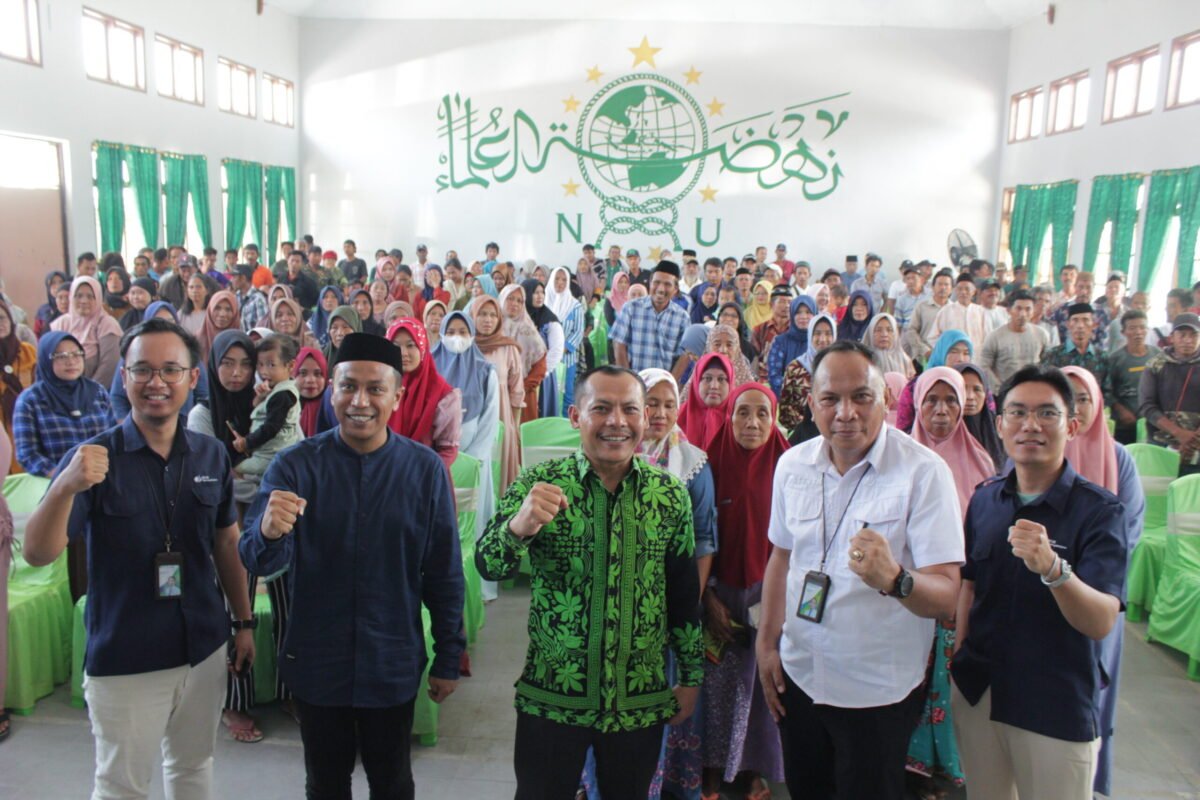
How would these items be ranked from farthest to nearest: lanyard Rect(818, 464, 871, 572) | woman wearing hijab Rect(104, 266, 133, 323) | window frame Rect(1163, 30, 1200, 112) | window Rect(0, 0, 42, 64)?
window frame Rect(1163, 30, 1200, 112) < window Rect(0, 0, 42, 64) < woman wearing hijab Rect(104, 266, 133, 323) < lanyard Rect(818, 464, 871, 572)

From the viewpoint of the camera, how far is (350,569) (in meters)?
1.74

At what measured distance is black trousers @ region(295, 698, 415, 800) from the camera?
177 centimetres

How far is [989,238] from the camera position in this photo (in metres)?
14.0

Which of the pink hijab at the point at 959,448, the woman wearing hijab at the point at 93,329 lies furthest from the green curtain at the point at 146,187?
the pink hijab at the point at 959,448

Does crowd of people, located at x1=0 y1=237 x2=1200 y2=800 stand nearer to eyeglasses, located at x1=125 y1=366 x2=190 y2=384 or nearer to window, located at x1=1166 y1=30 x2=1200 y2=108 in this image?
eyeglasses, located at x1=125 y1=366 x2=190 y2=384

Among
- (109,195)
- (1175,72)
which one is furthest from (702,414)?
(109,195)

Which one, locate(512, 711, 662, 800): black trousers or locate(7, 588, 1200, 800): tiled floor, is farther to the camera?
locate(7, 588, 1200, 800): tiled floor

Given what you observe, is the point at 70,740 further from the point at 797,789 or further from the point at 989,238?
the point at 989,238

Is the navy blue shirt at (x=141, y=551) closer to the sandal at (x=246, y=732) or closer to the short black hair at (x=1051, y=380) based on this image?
the sandal at (x=246, y=732)

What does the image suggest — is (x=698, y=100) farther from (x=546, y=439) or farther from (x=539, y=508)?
(x=539, y=508)

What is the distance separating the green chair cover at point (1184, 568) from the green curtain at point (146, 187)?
1092cm

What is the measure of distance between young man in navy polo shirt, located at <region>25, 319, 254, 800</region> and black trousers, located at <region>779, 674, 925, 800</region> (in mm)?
1379

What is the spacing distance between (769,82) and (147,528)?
45.7ft

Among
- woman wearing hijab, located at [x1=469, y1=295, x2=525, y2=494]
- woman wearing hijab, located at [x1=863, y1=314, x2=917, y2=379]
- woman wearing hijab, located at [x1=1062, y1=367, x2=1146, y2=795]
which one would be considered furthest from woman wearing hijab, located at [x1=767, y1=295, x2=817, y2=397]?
woman wearing hijab, located at [x1=1062, y1=367, x2=1146, y2=795]
